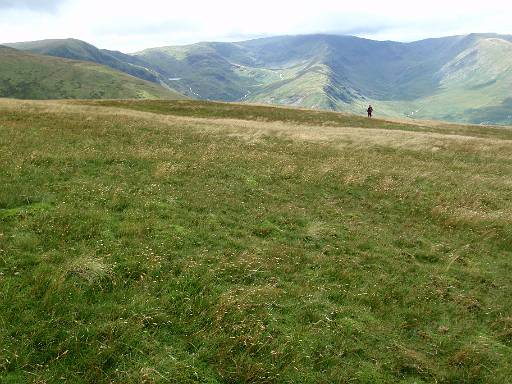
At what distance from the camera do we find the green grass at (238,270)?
9.03 metres

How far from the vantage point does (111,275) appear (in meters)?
11.0

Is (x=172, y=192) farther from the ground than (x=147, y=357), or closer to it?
farther from the ground

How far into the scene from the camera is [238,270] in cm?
1265

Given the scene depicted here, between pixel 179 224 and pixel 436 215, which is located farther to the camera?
pixel 436 215

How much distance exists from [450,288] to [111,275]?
11.4 meters

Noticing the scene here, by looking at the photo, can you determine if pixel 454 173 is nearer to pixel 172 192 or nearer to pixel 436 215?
pixel 436 215

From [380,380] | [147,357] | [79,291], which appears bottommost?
[380,380]

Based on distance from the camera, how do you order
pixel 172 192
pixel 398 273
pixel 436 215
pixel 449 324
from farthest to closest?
1. pixel 436 215
2. pixel 172 192
3. pixel 398 273
4. pixel 449 324

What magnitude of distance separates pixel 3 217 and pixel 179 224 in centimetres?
602

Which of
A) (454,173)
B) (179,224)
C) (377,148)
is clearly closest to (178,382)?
(179,224)

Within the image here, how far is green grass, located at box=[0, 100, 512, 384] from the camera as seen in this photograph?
29.6ft

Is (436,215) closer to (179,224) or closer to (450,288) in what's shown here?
(450,288)

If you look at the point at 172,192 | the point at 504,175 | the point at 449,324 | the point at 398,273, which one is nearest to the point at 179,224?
the point at 172,192

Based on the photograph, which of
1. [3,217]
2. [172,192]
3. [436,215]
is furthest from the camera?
[436,215]
